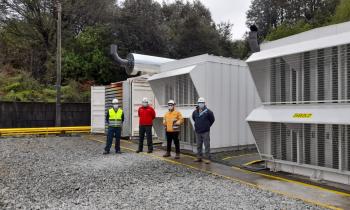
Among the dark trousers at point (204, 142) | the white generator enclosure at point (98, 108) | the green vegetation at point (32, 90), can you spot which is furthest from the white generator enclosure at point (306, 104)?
the green vegetation at point (32, 90)

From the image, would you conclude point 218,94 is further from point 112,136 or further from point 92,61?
point 92,61

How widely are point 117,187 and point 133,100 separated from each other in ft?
28.3

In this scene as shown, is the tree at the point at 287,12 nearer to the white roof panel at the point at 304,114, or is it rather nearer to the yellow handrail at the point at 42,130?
the yellow handrail at the point at 42,130

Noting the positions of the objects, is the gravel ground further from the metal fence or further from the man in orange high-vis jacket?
the metal fence

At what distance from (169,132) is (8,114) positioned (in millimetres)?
10732

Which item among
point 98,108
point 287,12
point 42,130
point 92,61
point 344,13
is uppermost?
point 287,12

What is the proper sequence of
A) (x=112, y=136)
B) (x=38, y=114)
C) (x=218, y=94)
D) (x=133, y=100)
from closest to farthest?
(x=218, y=94) < (x=112, y=136) < (x=133, y=100) < (x=38, y=114)

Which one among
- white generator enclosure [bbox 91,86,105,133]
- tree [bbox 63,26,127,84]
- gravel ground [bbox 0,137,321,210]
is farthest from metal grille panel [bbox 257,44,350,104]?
tree [bbox 63,26,127,84]

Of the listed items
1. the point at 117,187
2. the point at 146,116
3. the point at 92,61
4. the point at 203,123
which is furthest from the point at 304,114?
the point at 92,61

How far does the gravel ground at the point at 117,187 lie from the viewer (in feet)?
18.7

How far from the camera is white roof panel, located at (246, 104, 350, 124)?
654 centimetres

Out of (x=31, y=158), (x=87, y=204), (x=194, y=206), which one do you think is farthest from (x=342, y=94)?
(x=31, y=158)

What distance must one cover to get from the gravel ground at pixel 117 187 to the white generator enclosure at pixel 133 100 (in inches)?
195

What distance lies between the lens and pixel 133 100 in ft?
50.2
